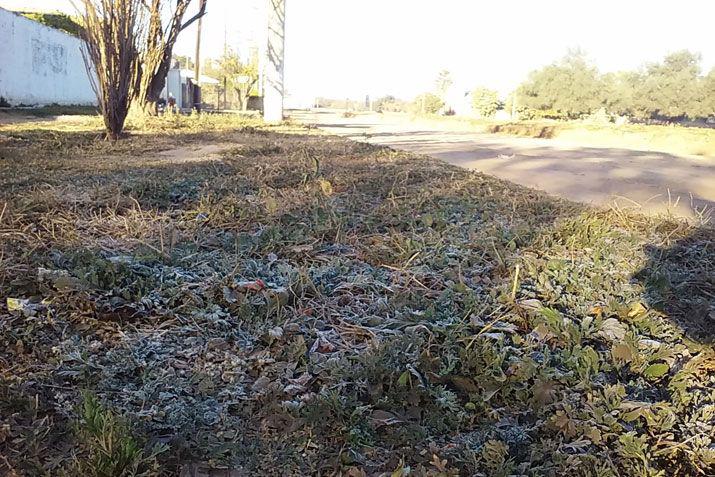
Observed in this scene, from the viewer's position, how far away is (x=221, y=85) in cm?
3862

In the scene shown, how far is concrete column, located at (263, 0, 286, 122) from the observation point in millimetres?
17656

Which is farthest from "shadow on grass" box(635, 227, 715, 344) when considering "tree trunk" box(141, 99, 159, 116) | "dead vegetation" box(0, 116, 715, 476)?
"tree trunk" box(141, 99, 159, 116)

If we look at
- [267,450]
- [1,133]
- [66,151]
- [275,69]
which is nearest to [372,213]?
[267,450]

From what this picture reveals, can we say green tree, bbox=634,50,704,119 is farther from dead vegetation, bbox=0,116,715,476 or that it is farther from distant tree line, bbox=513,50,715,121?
dead vegetation, bbox=0,116,715,476

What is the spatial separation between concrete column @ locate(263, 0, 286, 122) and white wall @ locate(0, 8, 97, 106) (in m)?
5.47

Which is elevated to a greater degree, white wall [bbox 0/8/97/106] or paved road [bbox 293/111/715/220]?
white wall [bbox 0/8/97/106]

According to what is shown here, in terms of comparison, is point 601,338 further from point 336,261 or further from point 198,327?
point 198,327

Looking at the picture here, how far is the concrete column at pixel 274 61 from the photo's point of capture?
695 inches

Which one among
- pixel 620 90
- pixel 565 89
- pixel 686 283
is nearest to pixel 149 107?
pixel 686 283

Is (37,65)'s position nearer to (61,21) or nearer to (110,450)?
(61,21)

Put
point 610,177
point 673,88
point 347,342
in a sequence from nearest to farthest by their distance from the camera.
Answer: point 347,342, point 610,177, point 673,88

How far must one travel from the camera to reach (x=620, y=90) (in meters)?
35.3

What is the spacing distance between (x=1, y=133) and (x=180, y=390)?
810cm

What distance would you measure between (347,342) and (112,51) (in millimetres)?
8841
